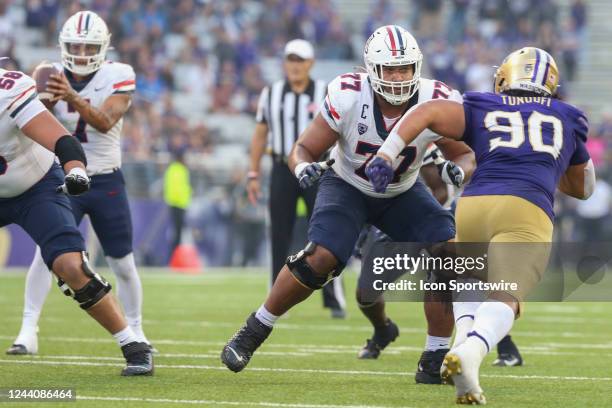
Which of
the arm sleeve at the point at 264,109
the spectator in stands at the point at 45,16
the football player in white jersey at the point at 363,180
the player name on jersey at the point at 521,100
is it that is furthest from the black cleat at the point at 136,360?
the spectator in stands at the point at 45,16

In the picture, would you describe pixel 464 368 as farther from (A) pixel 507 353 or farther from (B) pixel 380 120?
(A) pixel 507 353

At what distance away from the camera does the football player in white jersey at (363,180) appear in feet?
18.9

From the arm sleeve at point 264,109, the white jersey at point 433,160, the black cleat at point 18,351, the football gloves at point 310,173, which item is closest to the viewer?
the football gloves at point 310,173

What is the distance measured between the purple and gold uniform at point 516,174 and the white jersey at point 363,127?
682 mm

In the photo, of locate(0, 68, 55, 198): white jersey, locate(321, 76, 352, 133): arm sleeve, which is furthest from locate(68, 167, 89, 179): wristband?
locate(321, 76, 352, 133): arm sleeve

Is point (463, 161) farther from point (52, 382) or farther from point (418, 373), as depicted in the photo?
point (52, 382)

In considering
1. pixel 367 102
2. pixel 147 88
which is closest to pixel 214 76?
pixel 147 88

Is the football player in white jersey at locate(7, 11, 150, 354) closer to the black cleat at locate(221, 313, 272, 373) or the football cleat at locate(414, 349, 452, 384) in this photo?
the black cleat at locate(221, 313, 272, 373)

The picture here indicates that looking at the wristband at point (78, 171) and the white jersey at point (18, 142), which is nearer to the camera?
the wristband at point (78, 171)

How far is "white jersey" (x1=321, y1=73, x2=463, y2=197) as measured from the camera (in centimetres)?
596

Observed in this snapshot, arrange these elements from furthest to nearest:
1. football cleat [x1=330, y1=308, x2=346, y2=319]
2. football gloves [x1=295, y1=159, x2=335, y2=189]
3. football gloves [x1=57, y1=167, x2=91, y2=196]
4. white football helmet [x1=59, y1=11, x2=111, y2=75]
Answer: football cleat [x1=330, y1=308, x2=346, y2=319] → white football helmet [x1=59, y1=11, x2=111, y2=75] → football gloves [x1=295, y1=159, x2=335, y2=189] → football gloves [x1=57, y1=167, x2=91, y2=196]

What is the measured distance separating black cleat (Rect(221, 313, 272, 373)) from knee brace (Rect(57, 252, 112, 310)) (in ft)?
2.01

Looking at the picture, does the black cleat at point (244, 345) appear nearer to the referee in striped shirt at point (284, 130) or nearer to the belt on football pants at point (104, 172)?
the belt on football pants at point (104, 172)

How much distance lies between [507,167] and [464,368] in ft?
2.93
